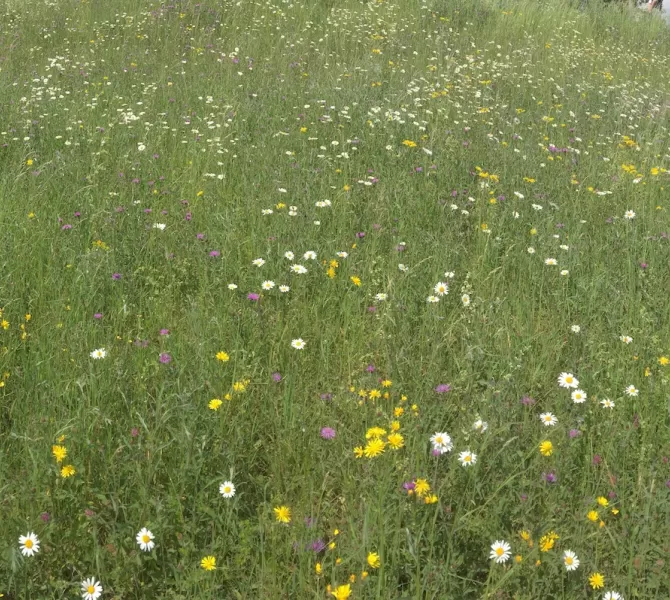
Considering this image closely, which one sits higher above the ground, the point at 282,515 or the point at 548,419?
the point at 548,419

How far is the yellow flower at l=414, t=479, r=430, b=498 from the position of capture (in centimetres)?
189

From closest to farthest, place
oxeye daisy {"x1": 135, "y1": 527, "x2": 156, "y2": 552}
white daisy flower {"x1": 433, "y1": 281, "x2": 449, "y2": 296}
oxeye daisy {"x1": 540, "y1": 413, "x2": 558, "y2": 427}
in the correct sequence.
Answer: oxeye daisy {"x1": 135, "y1": 527, "x2": 156, "y2": 552} < oxeye daisy {"x1": 540, "y1": 413, "x2": 558, "y2": 427} < white daisy flower {"x1": 433, "y1": 281, "x2": 449, "y2": 296}

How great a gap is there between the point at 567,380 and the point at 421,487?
3.31 ft

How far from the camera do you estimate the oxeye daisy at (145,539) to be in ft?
5.90

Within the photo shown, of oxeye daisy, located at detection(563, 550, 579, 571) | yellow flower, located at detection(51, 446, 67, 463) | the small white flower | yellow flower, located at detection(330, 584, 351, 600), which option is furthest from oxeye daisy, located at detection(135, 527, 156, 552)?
oxeye daisy, located at detection(563, 550, 579, 571)

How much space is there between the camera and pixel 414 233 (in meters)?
3.79

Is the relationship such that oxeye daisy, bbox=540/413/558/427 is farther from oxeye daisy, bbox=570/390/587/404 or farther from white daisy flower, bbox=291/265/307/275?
white daisy flower, bbox=291/265/307/275

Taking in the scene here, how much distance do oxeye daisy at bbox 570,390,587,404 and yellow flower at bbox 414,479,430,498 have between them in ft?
2.80

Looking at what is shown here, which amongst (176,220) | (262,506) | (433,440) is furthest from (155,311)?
(433,440)

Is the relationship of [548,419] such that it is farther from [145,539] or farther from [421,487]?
[145,539]

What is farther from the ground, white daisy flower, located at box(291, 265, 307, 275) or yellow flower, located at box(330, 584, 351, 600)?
yellow flower, located at box(330, 584, 351, 600)

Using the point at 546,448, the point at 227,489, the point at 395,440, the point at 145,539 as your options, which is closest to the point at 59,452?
the point at 145,539

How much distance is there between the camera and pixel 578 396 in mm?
2430

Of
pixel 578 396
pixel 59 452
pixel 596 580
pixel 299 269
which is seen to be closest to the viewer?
pixel 596 580
